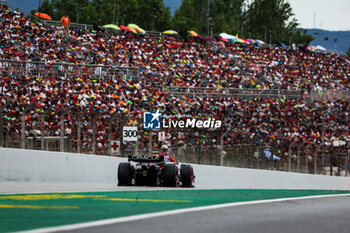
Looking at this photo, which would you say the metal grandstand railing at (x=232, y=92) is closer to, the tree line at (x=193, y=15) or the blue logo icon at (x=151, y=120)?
the tree line at (x=193, y=15)

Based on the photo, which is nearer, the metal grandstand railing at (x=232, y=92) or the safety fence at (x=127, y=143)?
the safety fence at (x=127, y=143)

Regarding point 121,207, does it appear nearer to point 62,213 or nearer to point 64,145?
point 62,213

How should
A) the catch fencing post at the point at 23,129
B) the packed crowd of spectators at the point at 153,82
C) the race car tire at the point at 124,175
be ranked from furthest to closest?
the packed crowd of spectators at the point at 153,82 → the catch fencing post at the point at 23,129 → the race car tire at the point at 124,175

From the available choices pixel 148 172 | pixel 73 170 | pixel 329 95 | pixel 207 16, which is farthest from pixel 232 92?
pixel 207 16

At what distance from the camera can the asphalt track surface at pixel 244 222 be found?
6281 millimetres

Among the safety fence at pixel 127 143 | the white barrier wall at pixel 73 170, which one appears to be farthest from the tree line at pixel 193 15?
the white barrier wall at pixel 73 170

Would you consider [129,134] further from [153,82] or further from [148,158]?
[153,82]

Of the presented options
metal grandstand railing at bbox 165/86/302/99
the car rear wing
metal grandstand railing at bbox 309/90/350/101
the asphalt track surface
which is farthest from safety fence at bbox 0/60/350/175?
metal grandstand railing at bbox 309/90/350/101

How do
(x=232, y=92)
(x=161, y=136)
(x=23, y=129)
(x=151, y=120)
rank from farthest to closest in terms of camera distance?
(x=232, y=92) → (x=151, y=120) → (x=161, y=136) → (x=23, y=129)

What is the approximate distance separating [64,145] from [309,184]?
34.6ft

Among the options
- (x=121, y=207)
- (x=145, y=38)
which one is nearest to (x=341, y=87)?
(x=145, y=38)

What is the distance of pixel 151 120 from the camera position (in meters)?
19.7

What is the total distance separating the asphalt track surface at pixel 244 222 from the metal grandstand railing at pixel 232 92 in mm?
27993

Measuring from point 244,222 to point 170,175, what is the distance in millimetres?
9029
